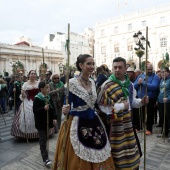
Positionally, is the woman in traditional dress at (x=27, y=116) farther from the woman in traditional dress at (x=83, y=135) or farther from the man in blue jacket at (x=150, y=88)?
the woman in traditional dress at (x=83, y=135)

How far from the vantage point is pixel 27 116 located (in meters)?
5.89

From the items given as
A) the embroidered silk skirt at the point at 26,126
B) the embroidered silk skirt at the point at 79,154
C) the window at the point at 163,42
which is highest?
the window at the point at 163,42

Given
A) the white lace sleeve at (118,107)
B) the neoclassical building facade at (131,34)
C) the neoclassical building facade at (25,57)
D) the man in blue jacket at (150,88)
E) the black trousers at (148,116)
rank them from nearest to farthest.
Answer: the white lace sleeve at (118,107) < the man in blue jacket at (150,88) < the black trousers at (148,116) < the neoclassical building facade at (25,57) < the neoclassical building facade at (131,34)

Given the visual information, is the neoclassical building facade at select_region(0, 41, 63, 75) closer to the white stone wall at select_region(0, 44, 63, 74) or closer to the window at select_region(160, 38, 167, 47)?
the white stone wall at select_region(0, 44, 63, 74)

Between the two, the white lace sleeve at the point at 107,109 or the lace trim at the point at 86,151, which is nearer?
the lace trim at the point at 86,151

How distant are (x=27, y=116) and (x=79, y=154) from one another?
3.53 metres

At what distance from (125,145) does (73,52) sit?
5718 centimetres

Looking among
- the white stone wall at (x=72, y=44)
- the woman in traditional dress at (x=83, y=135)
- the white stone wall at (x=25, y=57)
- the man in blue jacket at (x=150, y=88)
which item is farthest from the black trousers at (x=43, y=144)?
the white stone wall at (x=72, y=44)

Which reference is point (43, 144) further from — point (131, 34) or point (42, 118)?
point (131, 34)

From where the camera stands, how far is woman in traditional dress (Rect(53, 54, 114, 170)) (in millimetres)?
2680

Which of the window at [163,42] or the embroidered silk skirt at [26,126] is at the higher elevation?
the window at [163,42]

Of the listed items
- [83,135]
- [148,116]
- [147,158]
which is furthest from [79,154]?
[148,116]

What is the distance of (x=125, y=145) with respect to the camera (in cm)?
289

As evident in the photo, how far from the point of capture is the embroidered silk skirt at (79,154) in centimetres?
266
